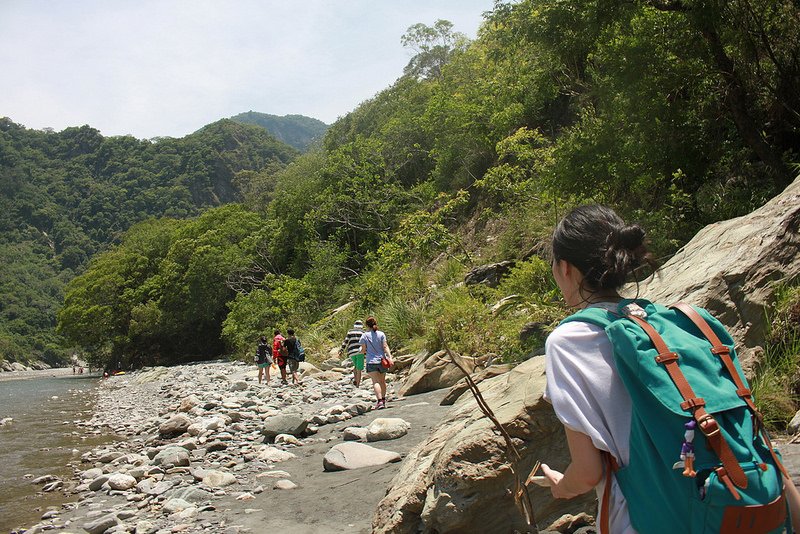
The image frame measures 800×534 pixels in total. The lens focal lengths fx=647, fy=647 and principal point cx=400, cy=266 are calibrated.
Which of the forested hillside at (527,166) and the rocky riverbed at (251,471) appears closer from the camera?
the rocky riverbed at (251,471)

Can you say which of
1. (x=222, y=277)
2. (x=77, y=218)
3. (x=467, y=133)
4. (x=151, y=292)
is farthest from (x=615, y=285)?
(x=77, y=218)

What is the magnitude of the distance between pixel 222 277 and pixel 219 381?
65.7 feet

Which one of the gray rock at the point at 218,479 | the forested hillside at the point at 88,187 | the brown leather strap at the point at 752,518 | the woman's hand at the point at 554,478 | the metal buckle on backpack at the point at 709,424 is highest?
the forested hillside at the point at 88,187

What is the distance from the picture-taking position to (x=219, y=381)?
22.3 metres

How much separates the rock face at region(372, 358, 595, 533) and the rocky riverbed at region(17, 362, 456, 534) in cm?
128

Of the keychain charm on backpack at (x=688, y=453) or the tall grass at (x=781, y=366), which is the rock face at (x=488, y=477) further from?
the keychain charm on backpack at (x=688, y=453)

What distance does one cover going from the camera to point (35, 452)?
11.5 metres

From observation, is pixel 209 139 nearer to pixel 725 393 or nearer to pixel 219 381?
pixel 219 381

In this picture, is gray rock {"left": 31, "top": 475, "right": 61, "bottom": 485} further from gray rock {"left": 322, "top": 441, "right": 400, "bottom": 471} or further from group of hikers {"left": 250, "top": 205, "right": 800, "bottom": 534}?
group of hikers {"left": 250, "top": 205, "right": 800, "bottom": 534}

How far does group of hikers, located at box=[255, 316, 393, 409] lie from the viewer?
1043 cm

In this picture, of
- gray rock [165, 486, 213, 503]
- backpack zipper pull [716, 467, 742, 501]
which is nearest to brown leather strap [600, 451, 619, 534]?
backpack zipper pull [716, 467, 742, 501]

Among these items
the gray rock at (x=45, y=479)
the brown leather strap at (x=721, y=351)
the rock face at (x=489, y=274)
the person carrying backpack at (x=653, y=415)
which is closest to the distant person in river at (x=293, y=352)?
the rock face at (x=489, y=274)

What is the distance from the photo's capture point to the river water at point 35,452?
300 inches

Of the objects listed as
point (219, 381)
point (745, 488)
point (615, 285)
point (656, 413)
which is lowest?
point (219, 381)
